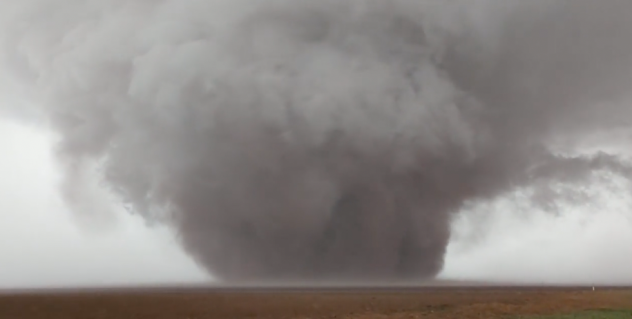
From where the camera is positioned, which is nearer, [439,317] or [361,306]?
[439,317]

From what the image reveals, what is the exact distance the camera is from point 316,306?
3077 cm

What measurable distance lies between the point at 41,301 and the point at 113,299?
4095mm

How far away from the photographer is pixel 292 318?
26625 mm

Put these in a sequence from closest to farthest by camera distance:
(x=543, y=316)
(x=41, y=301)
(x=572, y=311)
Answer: (x=543, y=316), (x=572, y=311), (x=41, y=301)

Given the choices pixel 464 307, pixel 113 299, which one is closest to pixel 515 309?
pixel 464 307

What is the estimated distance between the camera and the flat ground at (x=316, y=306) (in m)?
27.4

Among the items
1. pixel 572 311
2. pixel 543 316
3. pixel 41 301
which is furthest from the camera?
pixel 41 301

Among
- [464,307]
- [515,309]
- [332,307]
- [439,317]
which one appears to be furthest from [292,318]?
[515,309]

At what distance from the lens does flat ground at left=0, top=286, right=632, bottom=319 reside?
27.4m

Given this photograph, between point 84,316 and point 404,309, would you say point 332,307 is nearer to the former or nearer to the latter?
point 404,309

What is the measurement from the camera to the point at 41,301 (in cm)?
3538

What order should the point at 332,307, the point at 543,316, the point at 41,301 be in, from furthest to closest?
the point at 41,301 → the point at 332,307 → the point at 543,316

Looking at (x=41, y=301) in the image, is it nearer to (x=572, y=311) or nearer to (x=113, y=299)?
(x=113, y=299)

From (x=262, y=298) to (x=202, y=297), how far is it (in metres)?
4.03
